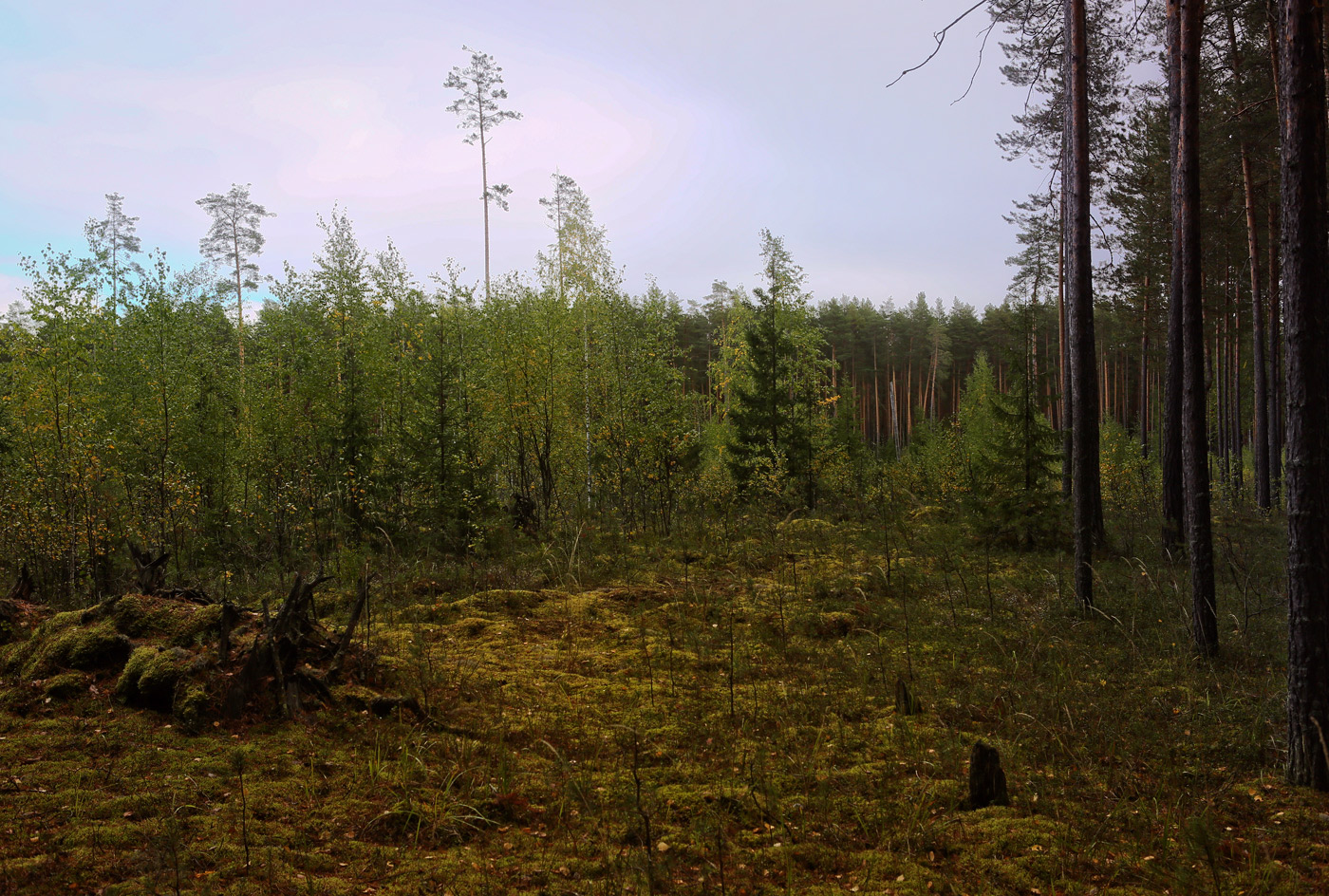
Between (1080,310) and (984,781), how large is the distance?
689 centimetres

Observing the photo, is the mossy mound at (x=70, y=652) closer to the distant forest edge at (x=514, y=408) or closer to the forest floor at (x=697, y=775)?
the forest floor at (x=697, y=775)

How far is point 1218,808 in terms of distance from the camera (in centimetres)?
402

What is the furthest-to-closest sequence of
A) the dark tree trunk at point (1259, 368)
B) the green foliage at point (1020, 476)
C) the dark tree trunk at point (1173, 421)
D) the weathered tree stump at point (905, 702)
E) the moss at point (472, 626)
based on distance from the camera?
the dark tree trunk at point (1259, 368), the green foliage at point (1020, 476), the dark tree trunk at point (1173, 421), the moss at point (472, 626), the weathered tree stump at point (905, 702)

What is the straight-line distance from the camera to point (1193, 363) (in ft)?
22.6

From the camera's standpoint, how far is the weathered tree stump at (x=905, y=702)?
541cm

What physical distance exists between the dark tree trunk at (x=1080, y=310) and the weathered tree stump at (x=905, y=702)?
14.2 ft

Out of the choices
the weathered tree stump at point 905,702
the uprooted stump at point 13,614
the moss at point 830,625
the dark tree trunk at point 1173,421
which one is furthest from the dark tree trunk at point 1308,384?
the uprooted stump at point 13,614

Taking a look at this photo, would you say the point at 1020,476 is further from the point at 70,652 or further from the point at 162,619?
the point at 70,652

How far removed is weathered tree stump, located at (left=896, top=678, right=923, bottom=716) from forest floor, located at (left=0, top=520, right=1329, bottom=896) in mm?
83

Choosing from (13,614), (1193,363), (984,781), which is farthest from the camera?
(1193,363)

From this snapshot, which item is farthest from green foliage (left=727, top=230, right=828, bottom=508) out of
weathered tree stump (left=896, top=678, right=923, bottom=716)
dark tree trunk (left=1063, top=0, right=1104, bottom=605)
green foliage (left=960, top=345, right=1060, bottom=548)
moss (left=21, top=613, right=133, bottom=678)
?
moss (left=21, top=613, right=133, bottom=678)

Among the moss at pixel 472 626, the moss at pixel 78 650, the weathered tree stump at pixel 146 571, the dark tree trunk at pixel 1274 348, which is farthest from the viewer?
the dark tree trunk at pixel 1274 348

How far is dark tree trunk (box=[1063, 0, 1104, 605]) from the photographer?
8.56 m

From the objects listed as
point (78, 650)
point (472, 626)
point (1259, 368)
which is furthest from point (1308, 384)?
point (1259, 368)
